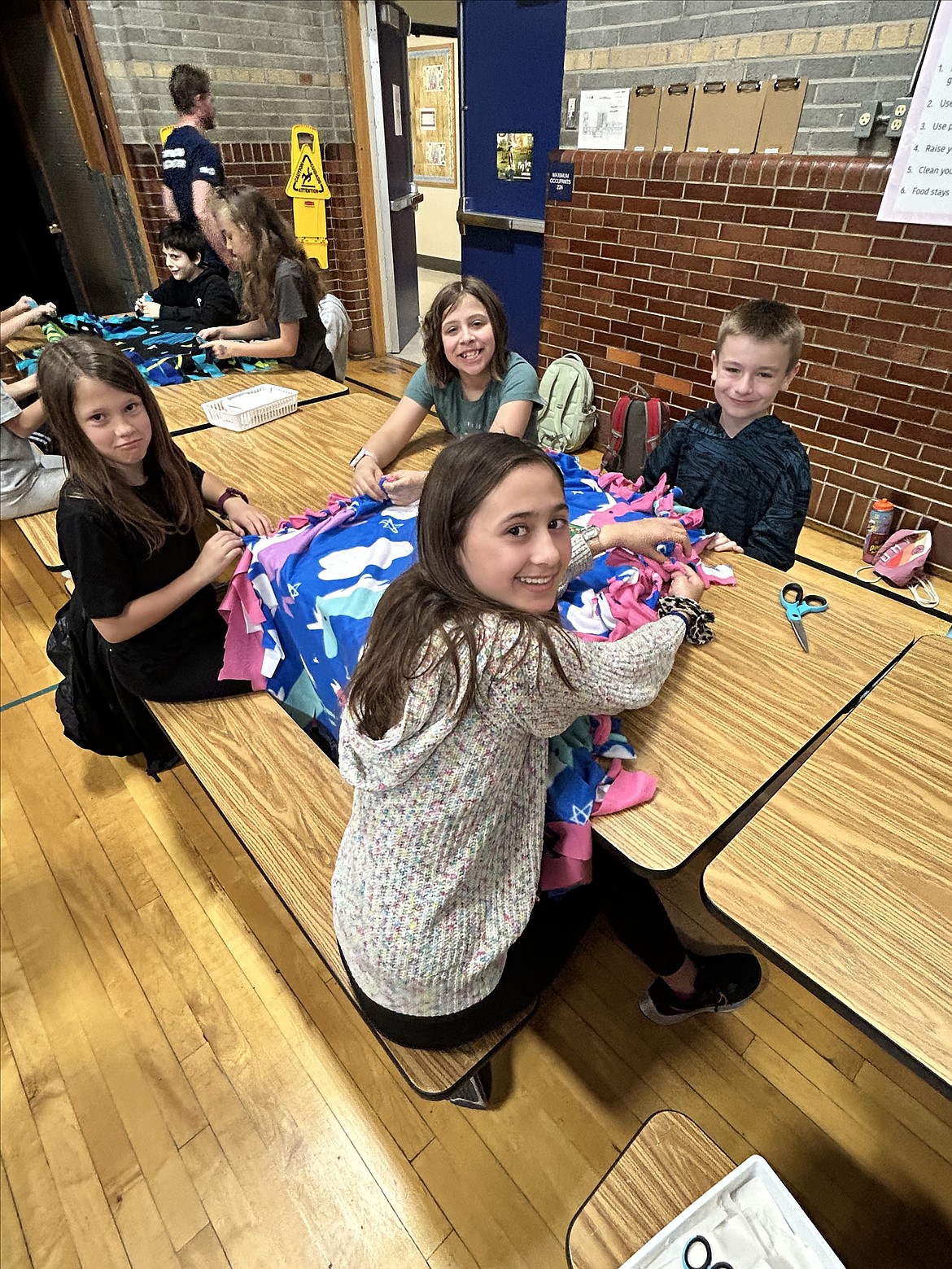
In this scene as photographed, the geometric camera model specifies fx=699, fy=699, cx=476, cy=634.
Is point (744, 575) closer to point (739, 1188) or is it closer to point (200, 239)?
point (739, 1188)

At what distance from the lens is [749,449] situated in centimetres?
176

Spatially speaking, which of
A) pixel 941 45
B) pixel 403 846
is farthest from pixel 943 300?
pixel 403 846

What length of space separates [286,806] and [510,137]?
413cm

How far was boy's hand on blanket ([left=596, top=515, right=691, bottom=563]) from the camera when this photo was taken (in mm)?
1393

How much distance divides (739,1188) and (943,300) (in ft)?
9.81

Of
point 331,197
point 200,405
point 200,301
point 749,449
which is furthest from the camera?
point 331,197

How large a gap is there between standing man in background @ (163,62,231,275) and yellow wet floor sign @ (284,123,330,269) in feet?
1.95

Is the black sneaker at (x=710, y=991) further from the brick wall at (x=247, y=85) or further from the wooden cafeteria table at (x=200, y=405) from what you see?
the brick wall at (x=247, y=85)

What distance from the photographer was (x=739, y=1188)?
90cm

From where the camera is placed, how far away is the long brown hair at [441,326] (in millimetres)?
1895

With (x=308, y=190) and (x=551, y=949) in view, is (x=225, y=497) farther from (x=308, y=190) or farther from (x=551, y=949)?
(x=308, y=190)

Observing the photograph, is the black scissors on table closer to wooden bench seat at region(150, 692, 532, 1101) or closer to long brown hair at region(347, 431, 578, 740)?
wooden bench seat at region(150, 692, 532, 1101)

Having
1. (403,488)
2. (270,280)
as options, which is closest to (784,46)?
(270,280)

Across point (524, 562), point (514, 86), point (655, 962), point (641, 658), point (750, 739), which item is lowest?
point (655, 962)
